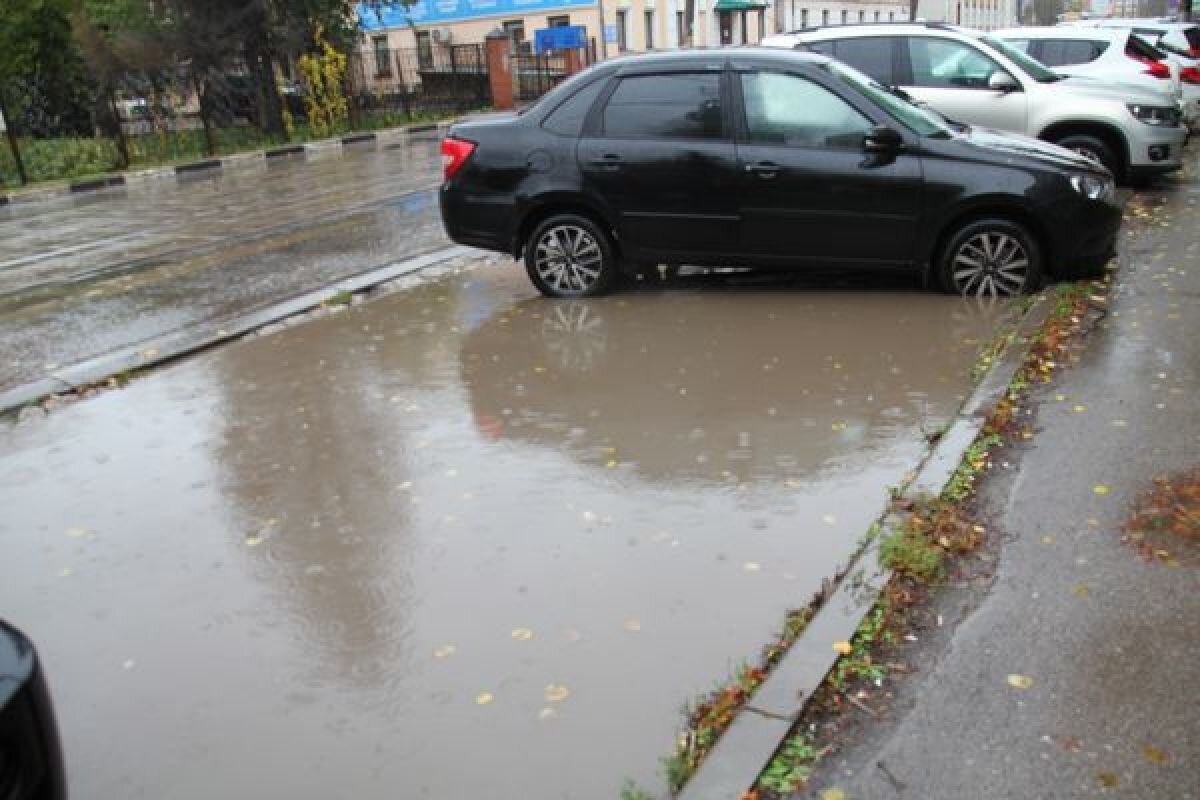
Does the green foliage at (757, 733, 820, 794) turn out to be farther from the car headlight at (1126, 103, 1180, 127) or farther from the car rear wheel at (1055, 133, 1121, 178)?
the car headlight at (1126, 103, 1180, 127)

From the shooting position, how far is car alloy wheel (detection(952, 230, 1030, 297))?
763 centimetres

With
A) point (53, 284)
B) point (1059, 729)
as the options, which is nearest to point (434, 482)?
point (1059, 729)

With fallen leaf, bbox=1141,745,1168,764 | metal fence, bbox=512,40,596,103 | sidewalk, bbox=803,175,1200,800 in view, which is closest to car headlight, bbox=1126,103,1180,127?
sidewalk, bbox=803,175,1200,800

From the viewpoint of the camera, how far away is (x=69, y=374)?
7.23 meters

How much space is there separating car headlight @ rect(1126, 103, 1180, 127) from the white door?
123 cm

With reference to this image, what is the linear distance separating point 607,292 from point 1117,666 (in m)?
5.67

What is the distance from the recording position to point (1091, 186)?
754cm

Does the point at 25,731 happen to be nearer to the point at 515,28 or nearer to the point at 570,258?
the point at 570,258

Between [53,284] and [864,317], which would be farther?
[53,284]

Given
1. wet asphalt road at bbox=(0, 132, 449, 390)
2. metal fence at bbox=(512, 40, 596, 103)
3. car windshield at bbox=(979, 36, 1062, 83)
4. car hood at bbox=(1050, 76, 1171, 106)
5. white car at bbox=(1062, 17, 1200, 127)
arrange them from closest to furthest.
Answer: wet asphalt road at bbox=(0, 132, 449, 390) < car hood at bbox=(1050, 76, 1171, 106) < car windshield at bbox=(979, 36, 1062, 83) < white car at bbox=(1062, 17, 1200, 127) < metal fence at bbox=(512, 40, 596, 103)

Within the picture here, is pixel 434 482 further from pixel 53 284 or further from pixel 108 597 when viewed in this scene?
pixel 53 284

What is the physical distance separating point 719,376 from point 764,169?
2074 millimetres

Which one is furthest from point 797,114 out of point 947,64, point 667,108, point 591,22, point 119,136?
point 591,22

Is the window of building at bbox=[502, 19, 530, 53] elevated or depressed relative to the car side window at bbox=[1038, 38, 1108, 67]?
elevated
